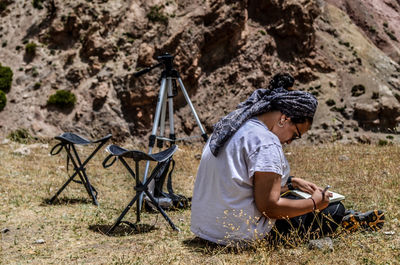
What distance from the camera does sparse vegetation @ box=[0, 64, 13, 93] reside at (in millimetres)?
13758

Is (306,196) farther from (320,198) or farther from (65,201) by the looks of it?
(65,201)

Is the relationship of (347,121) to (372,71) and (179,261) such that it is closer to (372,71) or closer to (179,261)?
(372,71)

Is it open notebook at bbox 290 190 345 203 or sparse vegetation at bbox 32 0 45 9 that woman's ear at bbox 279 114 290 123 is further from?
sparse vegetation at bbox 32 0 45 9

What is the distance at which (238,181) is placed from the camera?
3.04 meters

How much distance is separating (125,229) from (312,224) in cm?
208

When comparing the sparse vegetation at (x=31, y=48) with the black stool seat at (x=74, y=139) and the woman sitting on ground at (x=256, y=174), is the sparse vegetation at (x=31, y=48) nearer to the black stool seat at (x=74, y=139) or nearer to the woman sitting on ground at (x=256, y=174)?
the black stool seat at (x=74, y=139)

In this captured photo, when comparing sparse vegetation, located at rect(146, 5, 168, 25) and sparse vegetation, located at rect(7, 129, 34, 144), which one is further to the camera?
sparse vegetation, located at rect(146, 5, 168, 25)

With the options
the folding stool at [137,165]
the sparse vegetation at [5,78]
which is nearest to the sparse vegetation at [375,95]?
the sparse vegetation at [5,78]

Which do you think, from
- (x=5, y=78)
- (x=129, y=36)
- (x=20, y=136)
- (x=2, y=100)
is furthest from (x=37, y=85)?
(x=129, y=36)

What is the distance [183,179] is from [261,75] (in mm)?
9471

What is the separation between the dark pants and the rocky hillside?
34.6 feet

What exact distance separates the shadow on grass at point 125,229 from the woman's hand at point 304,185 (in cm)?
172

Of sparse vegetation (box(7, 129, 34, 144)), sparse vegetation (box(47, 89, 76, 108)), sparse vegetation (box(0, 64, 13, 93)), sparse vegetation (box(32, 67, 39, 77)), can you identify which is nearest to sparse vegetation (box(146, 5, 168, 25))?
sparse vegetation (box(47, 89, 76, 108))

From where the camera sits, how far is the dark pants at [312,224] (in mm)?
3303
